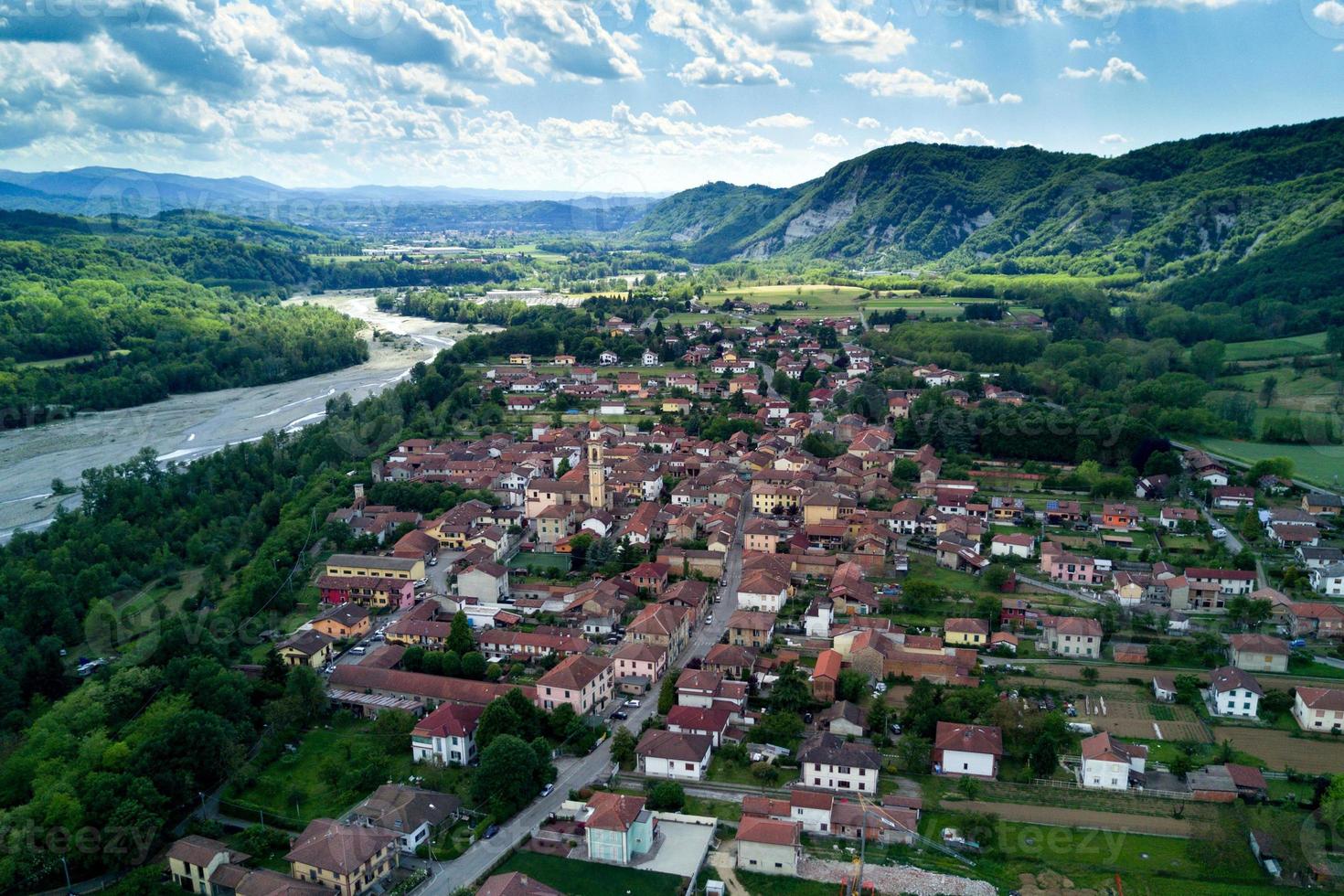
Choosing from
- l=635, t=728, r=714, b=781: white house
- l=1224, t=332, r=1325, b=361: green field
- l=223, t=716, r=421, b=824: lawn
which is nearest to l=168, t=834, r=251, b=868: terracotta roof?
l=223, t=716, r=421, b=824: lawn

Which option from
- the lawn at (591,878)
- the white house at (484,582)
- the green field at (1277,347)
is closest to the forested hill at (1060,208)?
the green field at (1277,347)

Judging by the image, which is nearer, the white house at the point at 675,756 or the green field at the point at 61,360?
the white house at the point at 675,756

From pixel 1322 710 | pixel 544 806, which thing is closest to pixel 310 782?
pixel 544 806

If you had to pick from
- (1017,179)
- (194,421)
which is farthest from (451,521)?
(1017,179)

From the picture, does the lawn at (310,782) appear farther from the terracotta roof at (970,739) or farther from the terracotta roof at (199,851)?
the terracotta roof at (970,739)

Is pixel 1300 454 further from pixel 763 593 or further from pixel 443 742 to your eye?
pixel 443 742

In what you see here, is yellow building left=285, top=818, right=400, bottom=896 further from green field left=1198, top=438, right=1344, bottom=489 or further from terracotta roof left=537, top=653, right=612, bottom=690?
green field left=1198, top=438, right=1344, bottom=489
